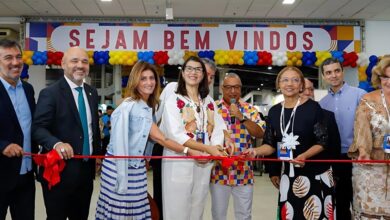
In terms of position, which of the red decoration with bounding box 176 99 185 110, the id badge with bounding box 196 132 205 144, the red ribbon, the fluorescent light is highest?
the fluorescent light

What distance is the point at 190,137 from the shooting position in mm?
2490

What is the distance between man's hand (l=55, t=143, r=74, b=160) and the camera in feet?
7.30

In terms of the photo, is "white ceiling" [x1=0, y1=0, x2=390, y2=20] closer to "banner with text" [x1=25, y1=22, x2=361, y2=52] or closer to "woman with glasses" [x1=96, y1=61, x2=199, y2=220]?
"banner with text" [x1=25, y1=22, x2=361, y2=52]

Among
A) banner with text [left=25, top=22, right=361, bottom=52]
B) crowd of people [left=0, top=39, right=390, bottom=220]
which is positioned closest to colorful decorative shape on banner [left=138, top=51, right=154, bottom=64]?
banner with text [left=25, top=22, right=361, bottom=52]

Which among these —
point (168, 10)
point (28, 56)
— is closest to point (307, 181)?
point (168, 10)

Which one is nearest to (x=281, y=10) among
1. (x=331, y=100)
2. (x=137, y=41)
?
(x=137, y=41)

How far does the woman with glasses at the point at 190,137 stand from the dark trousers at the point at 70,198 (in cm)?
54

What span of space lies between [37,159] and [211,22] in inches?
249

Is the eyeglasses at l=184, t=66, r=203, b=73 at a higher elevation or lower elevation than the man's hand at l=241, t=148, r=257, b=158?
higher

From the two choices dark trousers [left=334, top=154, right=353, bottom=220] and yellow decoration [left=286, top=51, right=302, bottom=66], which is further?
yellow decoration [left=286, top=51, right=302, bottom=66]

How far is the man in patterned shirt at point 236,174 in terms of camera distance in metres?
2.94

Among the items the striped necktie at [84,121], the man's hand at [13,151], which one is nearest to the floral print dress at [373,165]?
the striped necktie at [84,121]

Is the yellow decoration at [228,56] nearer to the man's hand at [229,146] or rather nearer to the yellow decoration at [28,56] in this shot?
the yellow decoration at [28,56]

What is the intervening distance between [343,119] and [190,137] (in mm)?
1468
